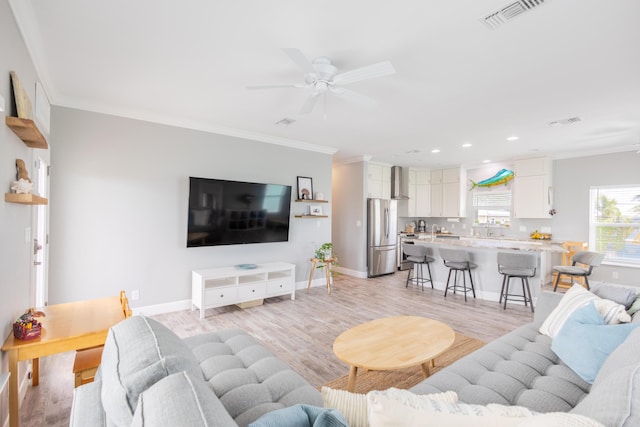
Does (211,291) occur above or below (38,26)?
below

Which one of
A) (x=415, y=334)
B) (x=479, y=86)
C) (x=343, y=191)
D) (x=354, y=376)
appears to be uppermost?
(x=479, y=86)

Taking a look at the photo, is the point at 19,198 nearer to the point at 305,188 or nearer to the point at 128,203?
the point at 128,203

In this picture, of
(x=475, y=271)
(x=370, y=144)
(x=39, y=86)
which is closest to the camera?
(x=39, y=86)

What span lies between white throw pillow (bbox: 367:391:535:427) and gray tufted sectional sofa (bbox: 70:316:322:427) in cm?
41

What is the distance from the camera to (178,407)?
0.75 metres

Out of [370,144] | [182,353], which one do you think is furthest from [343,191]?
[182,353]

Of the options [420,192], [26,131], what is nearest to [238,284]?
[26,131]

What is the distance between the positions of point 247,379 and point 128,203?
3182mm

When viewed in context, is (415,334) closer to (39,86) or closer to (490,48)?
(490,48)

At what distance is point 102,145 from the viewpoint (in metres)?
3.59

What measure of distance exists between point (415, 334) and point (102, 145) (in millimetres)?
3970

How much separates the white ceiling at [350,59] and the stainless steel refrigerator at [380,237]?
2465 millimetres

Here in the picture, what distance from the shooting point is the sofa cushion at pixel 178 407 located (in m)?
0.72

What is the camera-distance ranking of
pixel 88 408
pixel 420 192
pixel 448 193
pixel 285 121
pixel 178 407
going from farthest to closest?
pixel 420 192 < pixel 448 193 < pixel 285 121 < pixel 88 408 < pixel 178 407
